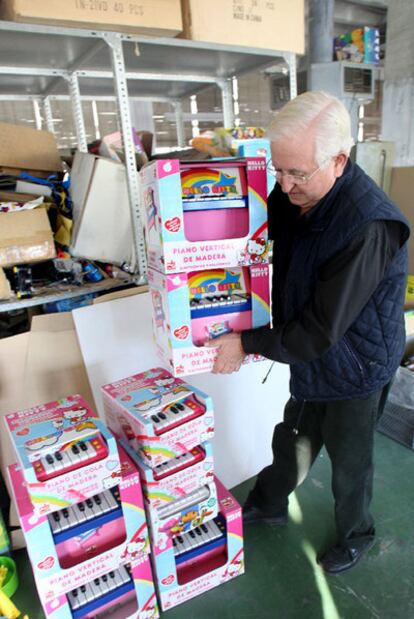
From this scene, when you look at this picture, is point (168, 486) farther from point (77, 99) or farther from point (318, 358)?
point (77, 99)

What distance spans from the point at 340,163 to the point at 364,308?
396 millimetres

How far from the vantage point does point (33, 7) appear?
123 centimetres

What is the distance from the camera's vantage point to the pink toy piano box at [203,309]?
119 centimetres

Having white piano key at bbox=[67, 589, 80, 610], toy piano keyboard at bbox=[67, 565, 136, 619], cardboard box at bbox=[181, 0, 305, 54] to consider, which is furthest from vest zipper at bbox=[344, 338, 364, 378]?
cardboard box at bbox=[181, 0, 305, 54]

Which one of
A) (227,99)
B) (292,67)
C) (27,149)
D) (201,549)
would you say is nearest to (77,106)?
(27,149)

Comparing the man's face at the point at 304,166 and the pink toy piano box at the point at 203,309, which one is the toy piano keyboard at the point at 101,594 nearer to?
the pink toy piano box at the point at 203,309

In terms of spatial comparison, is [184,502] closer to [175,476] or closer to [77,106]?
[175,476]

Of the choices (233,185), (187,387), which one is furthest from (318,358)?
(233,185)

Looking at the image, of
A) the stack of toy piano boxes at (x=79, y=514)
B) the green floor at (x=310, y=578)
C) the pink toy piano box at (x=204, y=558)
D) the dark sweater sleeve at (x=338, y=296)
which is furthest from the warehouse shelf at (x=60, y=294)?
the green floor at (x=310, y=578)

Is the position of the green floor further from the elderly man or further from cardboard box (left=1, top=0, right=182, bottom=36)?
cardboard box (left=1, top=0, right=182, bottom=36)

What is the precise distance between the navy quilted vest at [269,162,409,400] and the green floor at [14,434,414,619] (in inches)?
27.2

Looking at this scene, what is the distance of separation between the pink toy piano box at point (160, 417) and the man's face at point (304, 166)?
2.20ft

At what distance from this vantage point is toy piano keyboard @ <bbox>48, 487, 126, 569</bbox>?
122 cm

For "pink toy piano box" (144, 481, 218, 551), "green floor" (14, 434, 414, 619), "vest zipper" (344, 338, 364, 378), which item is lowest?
"green floor" (14, 434, 414, 619)
